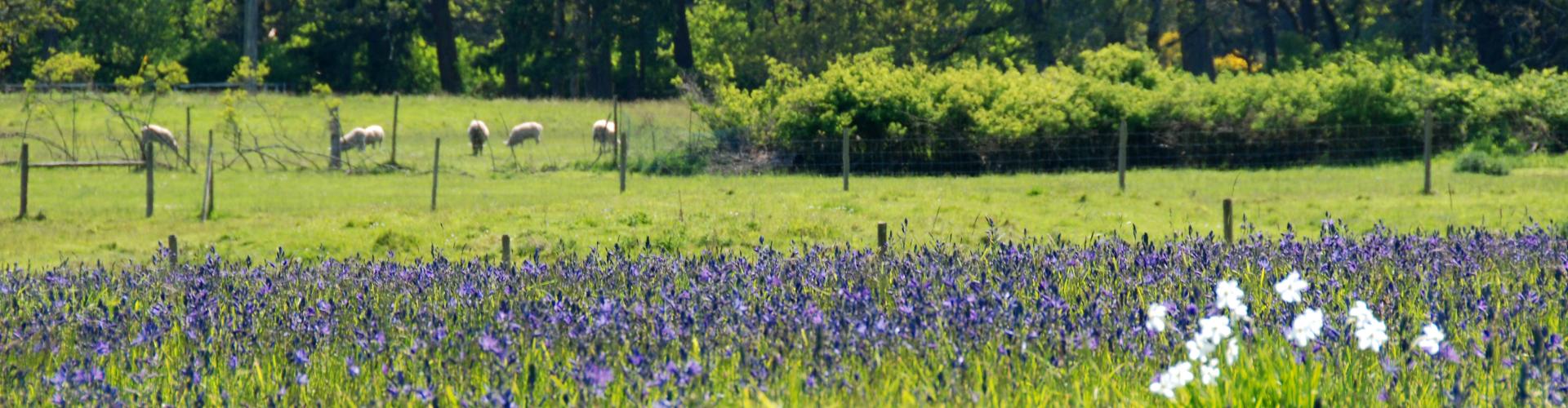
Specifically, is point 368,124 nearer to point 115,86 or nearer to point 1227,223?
point 115,86

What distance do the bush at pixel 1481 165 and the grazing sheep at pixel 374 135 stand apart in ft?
84.7

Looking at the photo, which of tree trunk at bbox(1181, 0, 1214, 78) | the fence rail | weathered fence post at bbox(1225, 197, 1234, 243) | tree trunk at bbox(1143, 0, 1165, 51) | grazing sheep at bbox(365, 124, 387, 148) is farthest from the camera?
tree trunk at bbox(1181, 0, 1214, 78)

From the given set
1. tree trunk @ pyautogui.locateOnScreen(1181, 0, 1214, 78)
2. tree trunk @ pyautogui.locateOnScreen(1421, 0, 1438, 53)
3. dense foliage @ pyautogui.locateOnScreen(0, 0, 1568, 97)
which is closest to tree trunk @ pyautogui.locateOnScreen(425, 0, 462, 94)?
dense foliage @ pyautogui.locateOnScreen(0, 0, 1568, 97)

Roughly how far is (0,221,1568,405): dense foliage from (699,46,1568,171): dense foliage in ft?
73.1

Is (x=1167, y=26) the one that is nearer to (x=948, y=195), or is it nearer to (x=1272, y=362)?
(x=948, y=195)

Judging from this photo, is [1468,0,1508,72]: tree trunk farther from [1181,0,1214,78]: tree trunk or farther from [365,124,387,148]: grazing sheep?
[365,124,387,148]: grazing sheep

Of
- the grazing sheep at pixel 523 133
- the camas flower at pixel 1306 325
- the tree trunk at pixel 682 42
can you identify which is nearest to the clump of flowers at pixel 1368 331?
the camas flower at pixel 1306 325

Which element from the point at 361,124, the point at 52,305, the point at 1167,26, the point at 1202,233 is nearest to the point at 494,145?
the point at 361,124

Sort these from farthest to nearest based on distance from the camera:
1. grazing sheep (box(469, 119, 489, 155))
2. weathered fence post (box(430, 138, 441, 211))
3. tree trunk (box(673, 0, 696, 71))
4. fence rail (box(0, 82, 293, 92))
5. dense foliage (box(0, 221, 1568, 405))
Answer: tree trunk (box(673, 0, 696, 71)), fence rail (box(0, 82, 293, 92)), grazing sheep (box(469, 119, 489, 155)), weathered fence post (box(430, 138, 441, 211)), dense foliage (box(0, 221, 1568, 405))

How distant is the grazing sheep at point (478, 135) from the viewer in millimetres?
38812

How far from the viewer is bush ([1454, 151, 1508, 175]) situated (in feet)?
87.2

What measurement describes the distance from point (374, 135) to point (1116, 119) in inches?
777

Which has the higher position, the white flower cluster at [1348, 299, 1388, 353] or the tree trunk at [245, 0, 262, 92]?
the tree trunk at [245, 0, 262, 92]

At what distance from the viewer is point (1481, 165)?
88.8 ft
